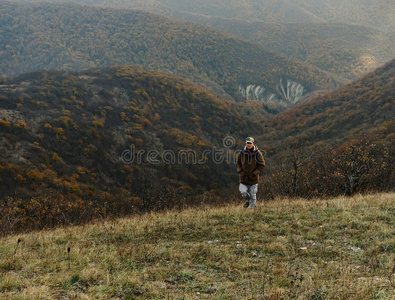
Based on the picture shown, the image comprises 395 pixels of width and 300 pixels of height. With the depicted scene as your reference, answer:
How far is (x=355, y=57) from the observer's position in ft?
618

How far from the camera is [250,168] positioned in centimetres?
753

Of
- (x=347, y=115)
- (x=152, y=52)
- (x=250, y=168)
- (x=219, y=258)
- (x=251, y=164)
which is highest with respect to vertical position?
(x=152, y=52)

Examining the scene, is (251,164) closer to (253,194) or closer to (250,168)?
(250,168)

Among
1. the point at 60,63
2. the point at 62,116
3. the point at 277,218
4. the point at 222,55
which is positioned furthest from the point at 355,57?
the point at 277,218

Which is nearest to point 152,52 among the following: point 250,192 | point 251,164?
point 251,164

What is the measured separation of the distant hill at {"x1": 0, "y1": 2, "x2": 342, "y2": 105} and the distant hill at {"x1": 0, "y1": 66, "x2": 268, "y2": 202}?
Answer: 6083 cm

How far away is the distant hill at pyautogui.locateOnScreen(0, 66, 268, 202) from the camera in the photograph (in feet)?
104

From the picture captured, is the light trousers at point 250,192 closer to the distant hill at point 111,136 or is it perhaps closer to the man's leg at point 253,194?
the man's leg at point 253,194

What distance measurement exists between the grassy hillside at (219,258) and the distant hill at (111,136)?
274 inches

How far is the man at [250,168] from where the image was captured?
7461 millimetres

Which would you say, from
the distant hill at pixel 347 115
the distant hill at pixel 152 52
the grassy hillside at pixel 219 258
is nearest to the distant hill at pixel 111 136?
the grassy hillside at pixel 219 258

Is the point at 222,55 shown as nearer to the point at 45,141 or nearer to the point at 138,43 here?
the point at 138,43

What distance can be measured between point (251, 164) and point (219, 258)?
3501 millimetres

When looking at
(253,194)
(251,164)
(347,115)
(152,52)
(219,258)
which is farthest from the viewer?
(152,52)
